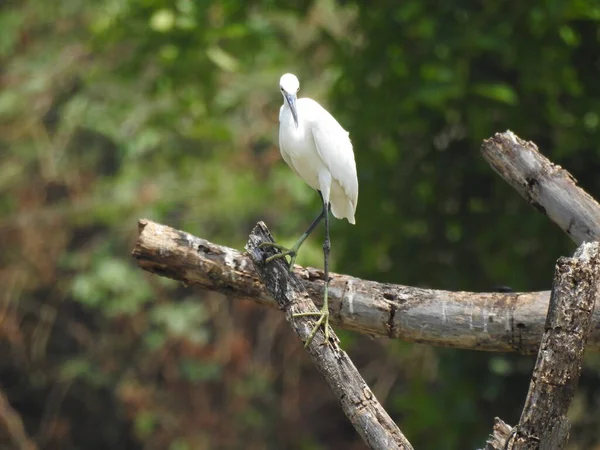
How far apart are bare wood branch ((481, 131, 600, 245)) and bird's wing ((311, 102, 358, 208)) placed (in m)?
0.52

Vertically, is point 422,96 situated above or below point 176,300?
above

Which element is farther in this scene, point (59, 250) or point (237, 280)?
point (59, 250)

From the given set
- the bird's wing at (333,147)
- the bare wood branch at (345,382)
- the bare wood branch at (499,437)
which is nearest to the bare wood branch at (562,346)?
the bare wood branch at (499,437)

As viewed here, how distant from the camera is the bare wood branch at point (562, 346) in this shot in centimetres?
248

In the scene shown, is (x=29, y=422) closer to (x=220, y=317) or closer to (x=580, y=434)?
(x=220, y=317)

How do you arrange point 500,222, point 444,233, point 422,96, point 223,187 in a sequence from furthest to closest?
1. point 223,187
2. point 444,233
3. point 500,222
4. point 422,96

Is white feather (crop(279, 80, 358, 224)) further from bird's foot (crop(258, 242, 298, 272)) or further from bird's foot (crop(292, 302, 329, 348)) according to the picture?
bird's foot (crop(292, 302, 329, 348))


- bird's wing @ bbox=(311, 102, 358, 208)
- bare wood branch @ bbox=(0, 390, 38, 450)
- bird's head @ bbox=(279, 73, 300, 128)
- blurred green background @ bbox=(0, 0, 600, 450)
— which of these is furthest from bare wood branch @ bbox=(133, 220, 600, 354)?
bare wood branch @ bbox=(0, 390, 38, 450)

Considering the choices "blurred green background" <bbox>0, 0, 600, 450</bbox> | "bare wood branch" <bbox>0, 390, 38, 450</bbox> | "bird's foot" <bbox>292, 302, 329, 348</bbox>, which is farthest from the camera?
"bare wood branch" <bbox>0, 390, 38, 450</bbox>

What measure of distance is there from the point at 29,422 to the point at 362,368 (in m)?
2.99

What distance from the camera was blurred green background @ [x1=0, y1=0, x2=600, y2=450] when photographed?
504 centimetres

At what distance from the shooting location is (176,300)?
8.36 metres

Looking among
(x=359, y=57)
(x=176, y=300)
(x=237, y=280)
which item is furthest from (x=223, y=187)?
(x=237, y=280)

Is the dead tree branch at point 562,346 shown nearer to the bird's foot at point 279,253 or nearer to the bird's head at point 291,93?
the bird's foot at point 279,253
